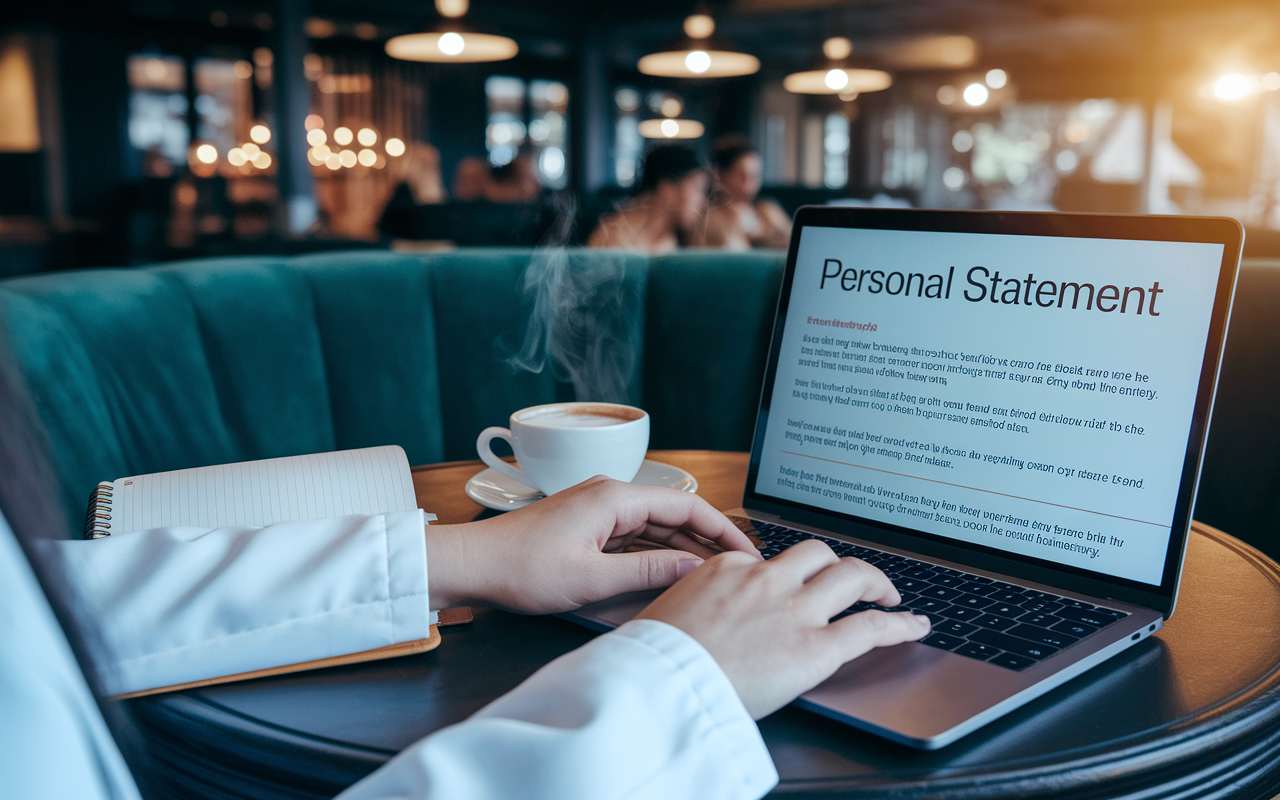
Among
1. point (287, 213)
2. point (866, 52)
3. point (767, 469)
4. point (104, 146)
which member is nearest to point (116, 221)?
point (104, 146)

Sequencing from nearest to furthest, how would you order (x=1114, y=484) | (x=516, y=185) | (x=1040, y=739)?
(x=1040, y=739), (x=1114, y=484), (x=516, y=185)

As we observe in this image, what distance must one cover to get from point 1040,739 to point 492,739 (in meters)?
0.28

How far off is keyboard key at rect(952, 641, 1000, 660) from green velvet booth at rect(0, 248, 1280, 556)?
0.95 meters

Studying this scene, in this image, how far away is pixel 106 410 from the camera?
3.78ft

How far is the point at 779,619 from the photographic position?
0.47 metres

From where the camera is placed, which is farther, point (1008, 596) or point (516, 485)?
point (516, 485)

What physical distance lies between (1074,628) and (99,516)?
0.67m

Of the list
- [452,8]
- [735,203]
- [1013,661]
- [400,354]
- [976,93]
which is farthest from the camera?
[976,93]

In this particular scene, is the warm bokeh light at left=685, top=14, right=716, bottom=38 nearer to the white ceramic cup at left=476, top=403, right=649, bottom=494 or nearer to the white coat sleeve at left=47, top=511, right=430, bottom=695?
the white ceramic cup at left=476, top=403, right=649, bottom=494

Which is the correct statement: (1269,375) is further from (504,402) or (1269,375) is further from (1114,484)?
(504,402)

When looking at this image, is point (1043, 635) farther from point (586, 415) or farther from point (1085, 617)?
point (586, 415)

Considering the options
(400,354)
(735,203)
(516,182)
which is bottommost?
(400,354)

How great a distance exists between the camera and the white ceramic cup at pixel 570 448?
2.69 ft

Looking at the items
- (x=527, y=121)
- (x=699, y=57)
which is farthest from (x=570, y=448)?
(x=527, y=121)
